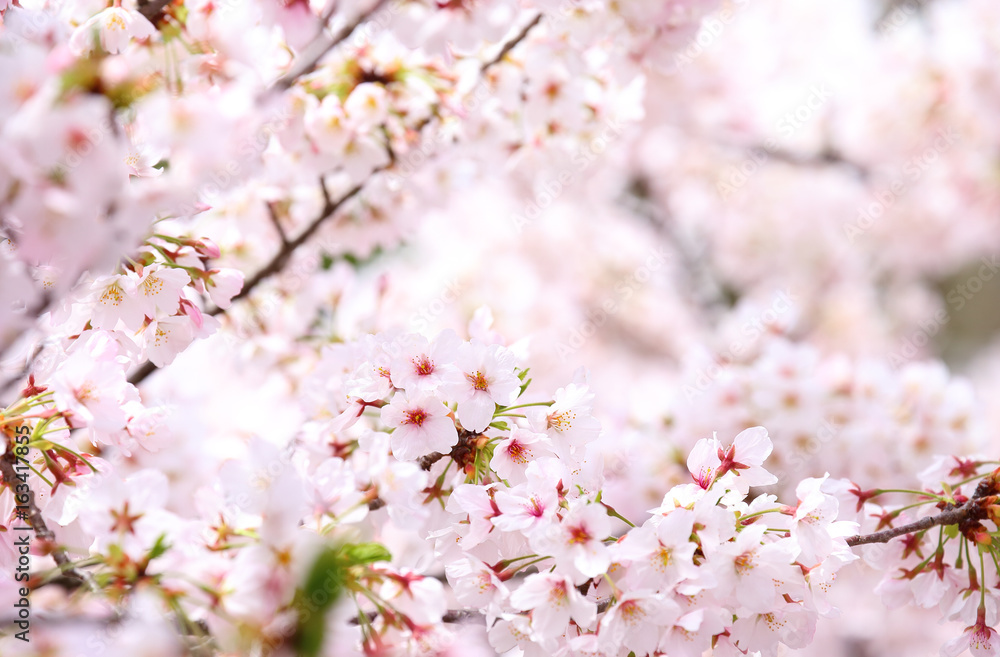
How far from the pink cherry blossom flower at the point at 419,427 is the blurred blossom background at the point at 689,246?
25 centimetres

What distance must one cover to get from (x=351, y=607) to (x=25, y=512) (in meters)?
0.50

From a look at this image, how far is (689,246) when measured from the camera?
513 cm

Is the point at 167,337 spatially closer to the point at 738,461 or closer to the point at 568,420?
the point at 568,420

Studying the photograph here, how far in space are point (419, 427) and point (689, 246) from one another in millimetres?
4486

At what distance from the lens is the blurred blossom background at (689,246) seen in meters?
1.78

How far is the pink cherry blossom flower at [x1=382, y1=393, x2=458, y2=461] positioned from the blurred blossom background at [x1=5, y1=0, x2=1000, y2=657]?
0.82 feet

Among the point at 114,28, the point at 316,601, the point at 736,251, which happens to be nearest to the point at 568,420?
the point at 316,601

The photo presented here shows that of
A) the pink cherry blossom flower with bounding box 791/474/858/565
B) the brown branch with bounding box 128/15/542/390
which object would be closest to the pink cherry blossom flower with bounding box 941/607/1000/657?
the pink cherry blossom flower with bounding box 791/474/858/565

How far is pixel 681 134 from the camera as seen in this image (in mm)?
4289

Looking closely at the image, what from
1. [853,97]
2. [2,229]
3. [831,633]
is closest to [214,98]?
[2,229]

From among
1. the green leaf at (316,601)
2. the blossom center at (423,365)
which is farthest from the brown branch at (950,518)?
the green leaf at (316,601)

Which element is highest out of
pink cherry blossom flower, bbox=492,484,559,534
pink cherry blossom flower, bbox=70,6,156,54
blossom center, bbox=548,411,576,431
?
pink cherry blossom flower, bbox=70,6,156,54

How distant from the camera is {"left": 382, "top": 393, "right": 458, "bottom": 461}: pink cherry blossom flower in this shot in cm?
96

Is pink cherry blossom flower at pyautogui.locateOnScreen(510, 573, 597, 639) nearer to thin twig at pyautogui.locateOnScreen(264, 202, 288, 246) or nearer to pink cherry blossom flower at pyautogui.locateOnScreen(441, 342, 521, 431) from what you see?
pink cherry blossom flower at pyautogui.locateOnScreen(441, 342, 521, 431)
